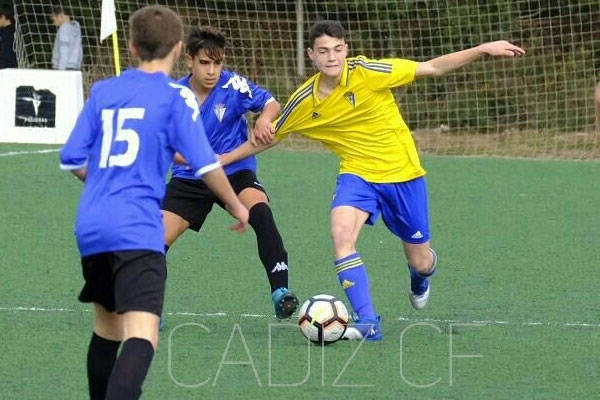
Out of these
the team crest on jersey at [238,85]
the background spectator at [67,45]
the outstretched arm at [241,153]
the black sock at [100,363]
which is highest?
the background spectator at [67,45]

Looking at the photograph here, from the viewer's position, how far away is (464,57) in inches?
250

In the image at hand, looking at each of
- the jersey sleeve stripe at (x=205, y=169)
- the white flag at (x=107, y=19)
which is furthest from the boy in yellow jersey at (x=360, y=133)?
the white flag at (x=107, y=19)

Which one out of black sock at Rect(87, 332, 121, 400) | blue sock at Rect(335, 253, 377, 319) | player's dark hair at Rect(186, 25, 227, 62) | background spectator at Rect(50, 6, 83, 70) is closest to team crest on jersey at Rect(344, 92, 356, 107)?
player's dark hair at Rect(186, 25, 227, 62)

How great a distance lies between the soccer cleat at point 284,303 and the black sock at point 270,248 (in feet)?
0.24

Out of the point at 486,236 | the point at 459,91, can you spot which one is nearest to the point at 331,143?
the point at 486,236

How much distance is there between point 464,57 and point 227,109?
121 cm

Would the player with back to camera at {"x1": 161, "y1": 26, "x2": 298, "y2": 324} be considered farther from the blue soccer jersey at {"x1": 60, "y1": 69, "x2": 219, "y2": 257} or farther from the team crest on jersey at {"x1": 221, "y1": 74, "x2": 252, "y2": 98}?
the blue soccer jersey at {"x1": 60, "y1": 69, "x2": 219, "y2": 257}

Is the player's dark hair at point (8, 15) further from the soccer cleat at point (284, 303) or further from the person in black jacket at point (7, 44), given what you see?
the soccer cleat at point (284, 303)

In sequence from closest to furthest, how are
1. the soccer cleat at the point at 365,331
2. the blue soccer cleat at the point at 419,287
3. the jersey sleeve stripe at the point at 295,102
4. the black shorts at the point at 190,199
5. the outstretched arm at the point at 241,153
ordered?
the soccer cleat at the point at 365,331 < the outstretched arm at the point at 241,153 < the jersey sleeve stripe at the point at 295,102 < the black shorts at the point at 190,199 < the blue soccer cleat at the point at 419,287

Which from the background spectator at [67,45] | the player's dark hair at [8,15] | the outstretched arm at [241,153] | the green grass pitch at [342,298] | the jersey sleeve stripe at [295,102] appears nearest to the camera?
the green grass pitch at [342,298]

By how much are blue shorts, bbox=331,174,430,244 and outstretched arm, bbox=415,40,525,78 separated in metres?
0.53

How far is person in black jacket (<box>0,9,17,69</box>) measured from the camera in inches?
687

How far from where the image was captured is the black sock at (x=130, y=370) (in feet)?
13.3

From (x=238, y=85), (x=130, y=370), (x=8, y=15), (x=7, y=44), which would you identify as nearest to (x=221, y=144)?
(x=238, y=85)
